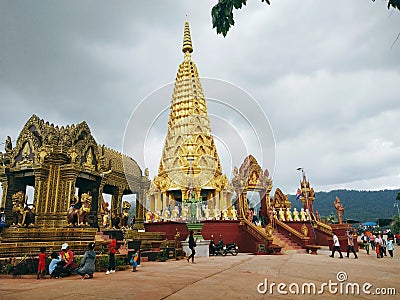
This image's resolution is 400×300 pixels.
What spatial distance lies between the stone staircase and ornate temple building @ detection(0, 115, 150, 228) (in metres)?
11.6

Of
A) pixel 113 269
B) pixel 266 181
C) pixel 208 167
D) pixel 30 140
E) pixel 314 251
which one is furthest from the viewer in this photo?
pixel 208 167

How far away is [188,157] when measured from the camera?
30.4 metres

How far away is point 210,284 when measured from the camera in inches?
278

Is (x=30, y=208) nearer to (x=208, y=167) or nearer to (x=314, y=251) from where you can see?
(x=314, y=251)

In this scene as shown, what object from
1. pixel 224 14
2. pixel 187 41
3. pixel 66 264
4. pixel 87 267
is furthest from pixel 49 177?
pixel 187 41

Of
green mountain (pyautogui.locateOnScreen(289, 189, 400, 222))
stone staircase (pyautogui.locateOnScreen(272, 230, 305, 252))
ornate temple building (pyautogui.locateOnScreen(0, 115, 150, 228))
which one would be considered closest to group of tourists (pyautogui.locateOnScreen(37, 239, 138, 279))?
ornate temple building (pyautogui.locateOnScreen(0, 115, 150, 228))

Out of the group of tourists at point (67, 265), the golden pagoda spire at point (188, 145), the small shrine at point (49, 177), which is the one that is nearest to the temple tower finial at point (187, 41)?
the golden pagoda spire at point (188, 145)

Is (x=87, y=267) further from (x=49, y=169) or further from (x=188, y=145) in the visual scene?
(x=188, y=145)

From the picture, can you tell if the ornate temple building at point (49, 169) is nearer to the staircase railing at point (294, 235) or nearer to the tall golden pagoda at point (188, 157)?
the staircase railing at point (294, 235)

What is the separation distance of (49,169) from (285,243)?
568 inches

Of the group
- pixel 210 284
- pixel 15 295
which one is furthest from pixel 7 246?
pixel 210 284

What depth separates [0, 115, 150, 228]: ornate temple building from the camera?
13547mm

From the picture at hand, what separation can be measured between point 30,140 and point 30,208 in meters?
3.29

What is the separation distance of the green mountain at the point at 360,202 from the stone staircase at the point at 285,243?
300 feet
